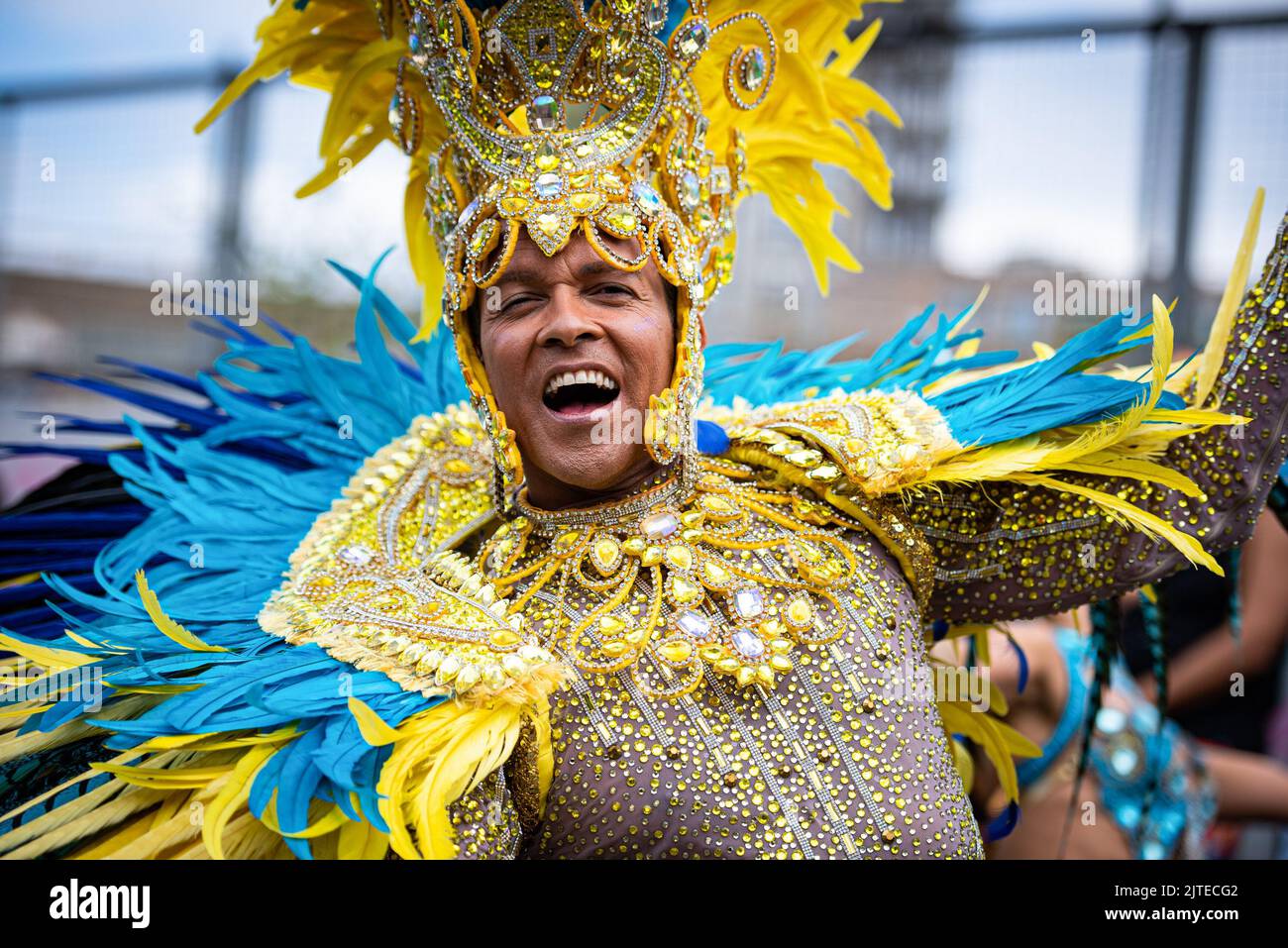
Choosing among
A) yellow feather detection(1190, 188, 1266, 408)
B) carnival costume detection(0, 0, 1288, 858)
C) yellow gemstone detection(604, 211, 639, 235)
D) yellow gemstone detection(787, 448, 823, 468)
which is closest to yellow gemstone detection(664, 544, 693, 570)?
carnival costume detection(0, 0, 1288, 858)

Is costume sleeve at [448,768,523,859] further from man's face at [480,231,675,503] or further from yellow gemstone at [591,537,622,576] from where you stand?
man's face at [480,231,675,503]

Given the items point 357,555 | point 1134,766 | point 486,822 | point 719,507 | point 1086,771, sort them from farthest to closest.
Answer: point 1134,766, point 1086,771, point 357,555, point 719,507, point 486,822

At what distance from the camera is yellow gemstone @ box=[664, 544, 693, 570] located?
6.63 feet

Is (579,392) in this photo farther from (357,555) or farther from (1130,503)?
(1130,503)

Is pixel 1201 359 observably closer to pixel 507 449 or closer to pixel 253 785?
pixel 507 449

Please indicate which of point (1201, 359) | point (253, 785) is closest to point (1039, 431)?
point (1201, 359)

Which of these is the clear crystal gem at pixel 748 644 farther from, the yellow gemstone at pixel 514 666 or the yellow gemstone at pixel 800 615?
the yellow gemstone at pixel 514 666

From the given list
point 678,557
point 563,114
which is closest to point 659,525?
point 678,557

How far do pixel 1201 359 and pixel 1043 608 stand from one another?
0.48 meters

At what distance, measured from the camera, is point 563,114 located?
6.94 ft

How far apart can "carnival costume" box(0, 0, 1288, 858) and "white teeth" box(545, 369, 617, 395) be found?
0.08 meters

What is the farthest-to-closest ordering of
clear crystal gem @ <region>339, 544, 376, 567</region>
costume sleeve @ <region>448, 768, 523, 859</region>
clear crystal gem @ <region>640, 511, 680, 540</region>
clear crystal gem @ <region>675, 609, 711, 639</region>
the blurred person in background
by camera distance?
the blurred person in background → clear crystal gem @ <region>339, 544, 376, 567</region> → clear crystal gem @ <region>640, 511, 680, 540</region> → clear crystal gem @ <region>675, 609, 711, 639</region> → costume sleeve @ <region>448, 768, 523, 859</region>

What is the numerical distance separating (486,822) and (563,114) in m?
1.12
